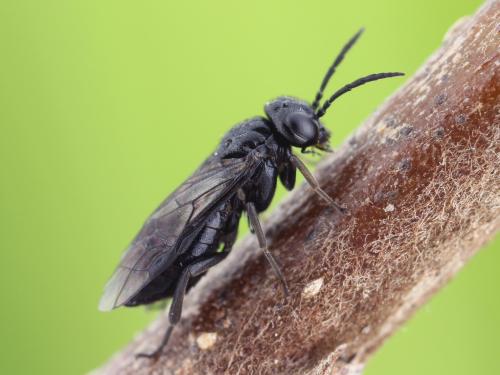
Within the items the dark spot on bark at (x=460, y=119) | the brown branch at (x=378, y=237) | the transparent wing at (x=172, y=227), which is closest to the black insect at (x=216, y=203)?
the transparent wing at (x=172, y=227)

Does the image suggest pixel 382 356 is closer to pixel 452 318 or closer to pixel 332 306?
pixel 452 318

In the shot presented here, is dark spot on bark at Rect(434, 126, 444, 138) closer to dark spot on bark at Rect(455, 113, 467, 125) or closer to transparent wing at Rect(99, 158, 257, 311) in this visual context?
dark spot on bark at Rect(455, 113, 467, 125)

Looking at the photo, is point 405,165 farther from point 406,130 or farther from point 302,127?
point 302,127

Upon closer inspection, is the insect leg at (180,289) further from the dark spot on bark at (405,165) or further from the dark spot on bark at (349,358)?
the dark spot on bark at (405,165)

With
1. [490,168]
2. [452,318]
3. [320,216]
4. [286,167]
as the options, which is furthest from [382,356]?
[490,168]

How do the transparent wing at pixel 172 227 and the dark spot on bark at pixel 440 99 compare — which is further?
the transparent wing at pixel 172 227

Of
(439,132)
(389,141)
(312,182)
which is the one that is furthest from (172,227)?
(439,132)
